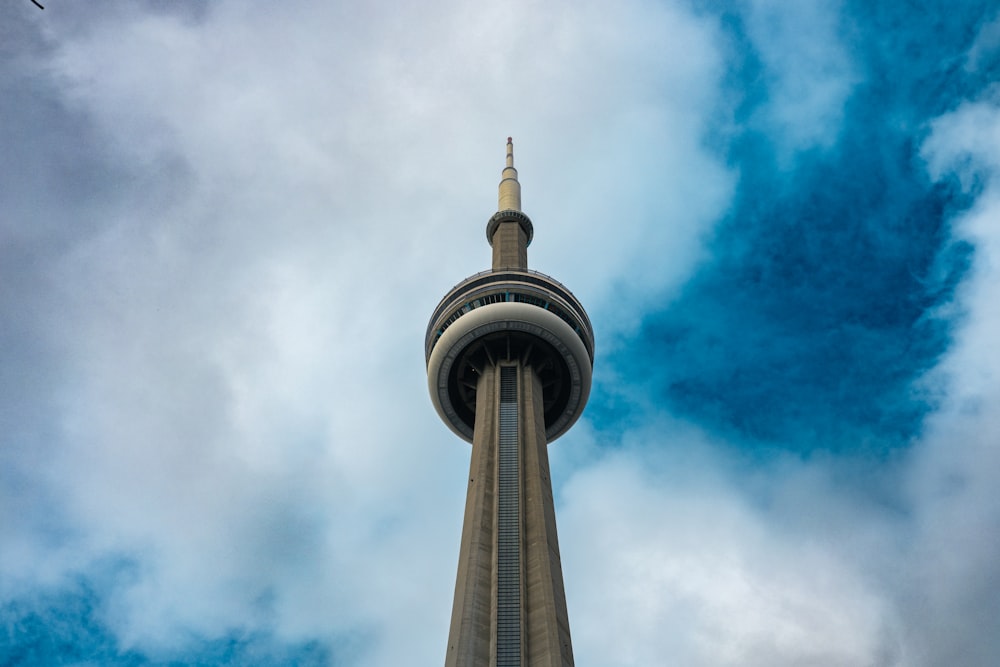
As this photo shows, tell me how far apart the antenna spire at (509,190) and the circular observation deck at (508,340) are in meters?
15.9

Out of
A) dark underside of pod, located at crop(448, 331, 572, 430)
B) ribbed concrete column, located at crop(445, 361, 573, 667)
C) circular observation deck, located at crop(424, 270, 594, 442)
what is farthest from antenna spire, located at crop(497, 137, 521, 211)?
ribbed concrete column, located at crop(445, 361, 573, 667)

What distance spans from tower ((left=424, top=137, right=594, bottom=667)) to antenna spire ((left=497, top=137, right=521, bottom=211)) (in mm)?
229

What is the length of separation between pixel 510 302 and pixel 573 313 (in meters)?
6.67

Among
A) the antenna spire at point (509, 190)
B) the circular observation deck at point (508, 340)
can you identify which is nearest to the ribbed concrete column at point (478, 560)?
the circular observation deck at point (508, 340)

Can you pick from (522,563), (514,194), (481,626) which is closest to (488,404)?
(522,563)

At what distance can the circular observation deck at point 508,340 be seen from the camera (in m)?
74.2

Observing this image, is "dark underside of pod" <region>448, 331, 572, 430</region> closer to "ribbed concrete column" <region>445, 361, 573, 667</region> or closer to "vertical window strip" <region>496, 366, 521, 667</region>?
"vertical window strip" <region>496, 366, 521, 667</region>

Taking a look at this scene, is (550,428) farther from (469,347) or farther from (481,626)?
(481,626)

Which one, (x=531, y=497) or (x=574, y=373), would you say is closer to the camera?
(x=531, y=497)

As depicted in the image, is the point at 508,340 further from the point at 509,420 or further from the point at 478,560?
the point at 478,560

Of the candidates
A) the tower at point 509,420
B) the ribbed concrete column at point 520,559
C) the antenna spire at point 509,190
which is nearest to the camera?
the ribbed concrete column at point 520,559

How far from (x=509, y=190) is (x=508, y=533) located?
45.8 meters

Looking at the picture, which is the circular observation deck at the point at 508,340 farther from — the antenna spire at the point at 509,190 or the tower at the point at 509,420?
the antenna spire at the point at 509,190

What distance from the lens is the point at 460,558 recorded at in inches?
2386
